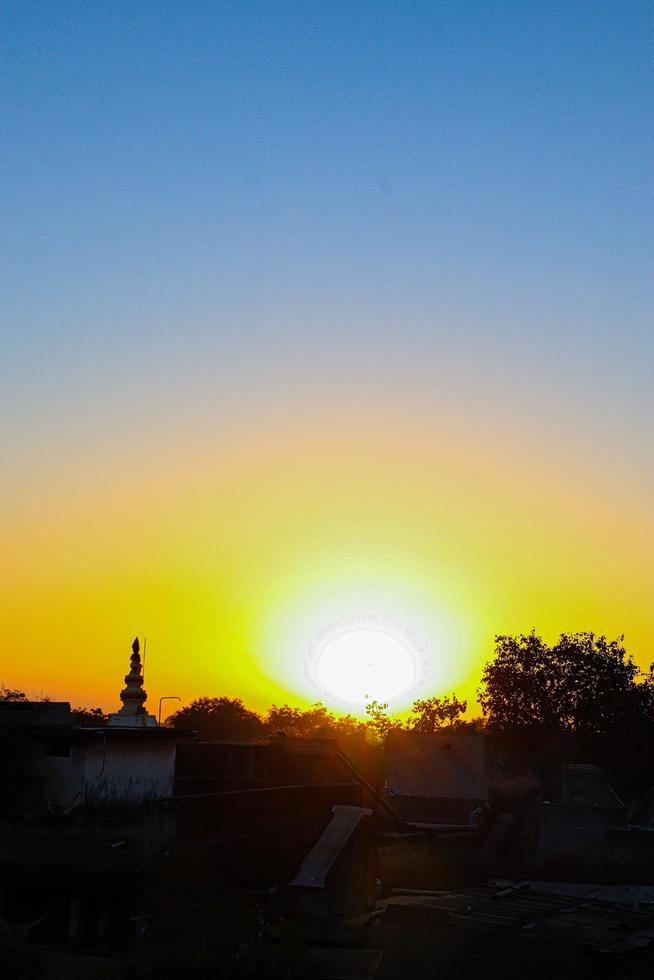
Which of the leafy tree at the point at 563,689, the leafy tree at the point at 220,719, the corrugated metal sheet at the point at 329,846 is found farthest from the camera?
the leafy tree at the point at 220,719

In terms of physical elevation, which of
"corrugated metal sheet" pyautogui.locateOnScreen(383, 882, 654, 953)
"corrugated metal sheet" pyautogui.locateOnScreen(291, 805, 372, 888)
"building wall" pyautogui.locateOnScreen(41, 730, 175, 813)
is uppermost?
"building wall" pyautogui.locateOnScreen(41, 730, 175, 813)

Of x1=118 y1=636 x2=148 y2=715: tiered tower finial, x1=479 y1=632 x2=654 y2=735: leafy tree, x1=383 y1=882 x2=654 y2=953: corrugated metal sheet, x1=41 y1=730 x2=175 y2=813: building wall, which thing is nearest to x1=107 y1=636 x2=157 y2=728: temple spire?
x1=118 y1=636 x2=148 y2=715: tiered tower finial

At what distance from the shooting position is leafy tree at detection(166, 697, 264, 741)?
87125 millimetres

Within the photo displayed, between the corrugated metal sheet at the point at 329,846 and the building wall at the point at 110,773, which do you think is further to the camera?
the corrugated metal sheet at the point at 329,846

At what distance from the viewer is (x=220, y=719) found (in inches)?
4122

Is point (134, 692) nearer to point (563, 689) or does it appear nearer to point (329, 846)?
point (329, 846)

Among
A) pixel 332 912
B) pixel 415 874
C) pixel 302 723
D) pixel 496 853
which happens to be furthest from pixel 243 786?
pixel 302 723

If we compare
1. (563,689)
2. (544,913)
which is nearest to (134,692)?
(544,913)

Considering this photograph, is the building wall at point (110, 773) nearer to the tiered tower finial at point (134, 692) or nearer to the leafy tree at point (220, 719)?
the tiered tower finial at point (134, 692)

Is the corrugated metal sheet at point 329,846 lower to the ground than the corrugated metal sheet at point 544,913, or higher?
higher

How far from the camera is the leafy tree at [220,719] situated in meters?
87.1

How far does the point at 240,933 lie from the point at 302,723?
111 metres

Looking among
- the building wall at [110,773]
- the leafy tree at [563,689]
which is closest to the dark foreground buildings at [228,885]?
the building wall at [110,773]

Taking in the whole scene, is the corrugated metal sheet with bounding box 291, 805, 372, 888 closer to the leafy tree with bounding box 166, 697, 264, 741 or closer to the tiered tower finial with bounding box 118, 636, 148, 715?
the tiered tower finial with bounding box 118, 636, 148, 715
